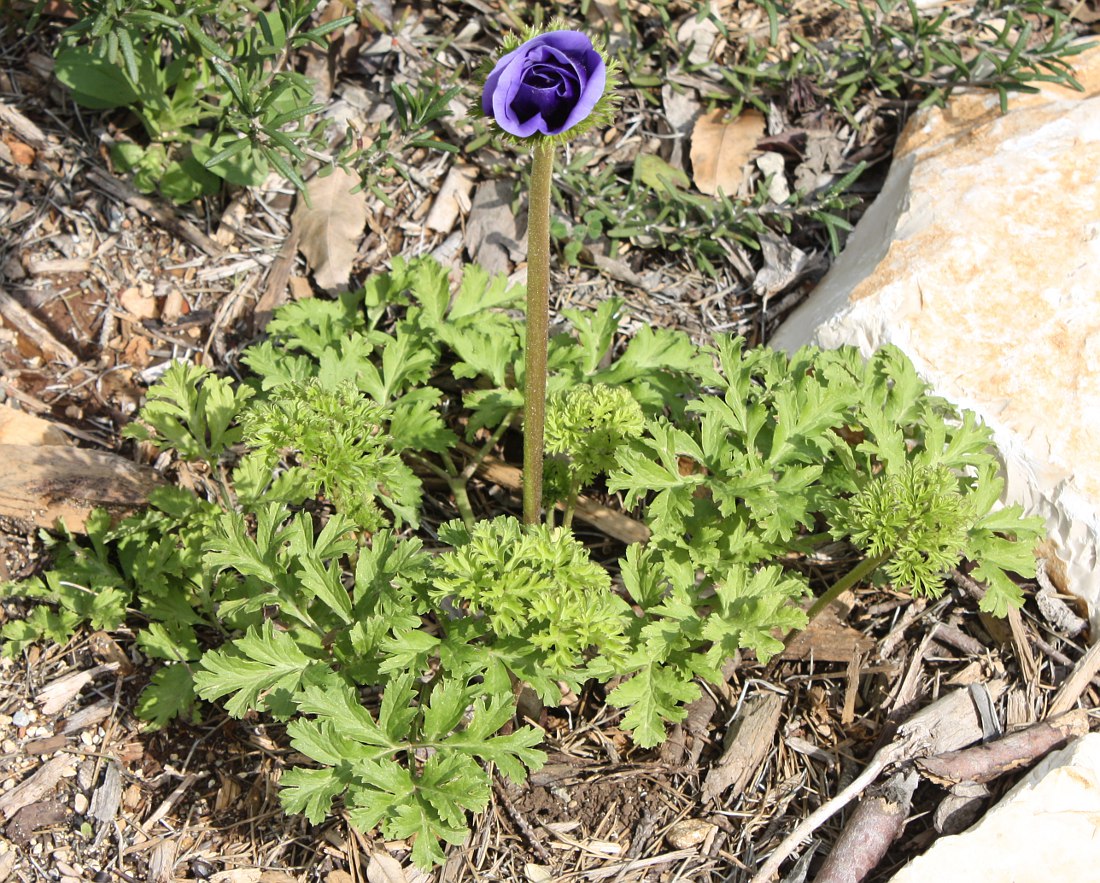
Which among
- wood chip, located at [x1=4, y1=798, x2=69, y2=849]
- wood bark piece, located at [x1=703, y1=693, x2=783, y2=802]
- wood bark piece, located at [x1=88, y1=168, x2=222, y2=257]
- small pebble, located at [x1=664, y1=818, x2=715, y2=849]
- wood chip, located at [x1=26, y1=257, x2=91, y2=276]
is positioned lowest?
wood chip, located at [x1=4, y1=798, x2=69, y2=849]

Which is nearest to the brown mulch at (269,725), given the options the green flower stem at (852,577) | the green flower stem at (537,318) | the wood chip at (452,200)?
the green flower stem at (852,577)

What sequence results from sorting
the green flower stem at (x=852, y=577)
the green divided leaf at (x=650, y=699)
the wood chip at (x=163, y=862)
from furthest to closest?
the wood chip at (x=163, y=862) < the green flower stem at (x=852, y=577) < the green divided leaf at (x=650, y=699)

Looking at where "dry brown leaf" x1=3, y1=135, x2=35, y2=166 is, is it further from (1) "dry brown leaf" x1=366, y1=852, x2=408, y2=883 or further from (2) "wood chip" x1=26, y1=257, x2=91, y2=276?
(1) "dry brown leaf" x1=366, y1=852, x2=408, y2=883

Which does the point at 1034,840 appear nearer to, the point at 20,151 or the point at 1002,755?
the point at 1002,755

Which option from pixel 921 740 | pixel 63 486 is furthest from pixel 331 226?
pixel 921 740

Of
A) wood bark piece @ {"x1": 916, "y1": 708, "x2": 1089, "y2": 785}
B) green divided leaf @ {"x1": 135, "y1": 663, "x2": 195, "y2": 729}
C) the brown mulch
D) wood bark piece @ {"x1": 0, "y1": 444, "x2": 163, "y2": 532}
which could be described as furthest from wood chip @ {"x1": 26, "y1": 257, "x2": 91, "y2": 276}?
wood bark piece @ {"x1": 916, "y1": 708, "x2": 1089, "y2": 785}

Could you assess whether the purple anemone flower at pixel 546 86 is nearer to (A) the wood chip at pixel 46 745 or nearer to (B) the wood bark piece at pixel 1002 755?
(B) the wood bark piece at pixel 1002 755
